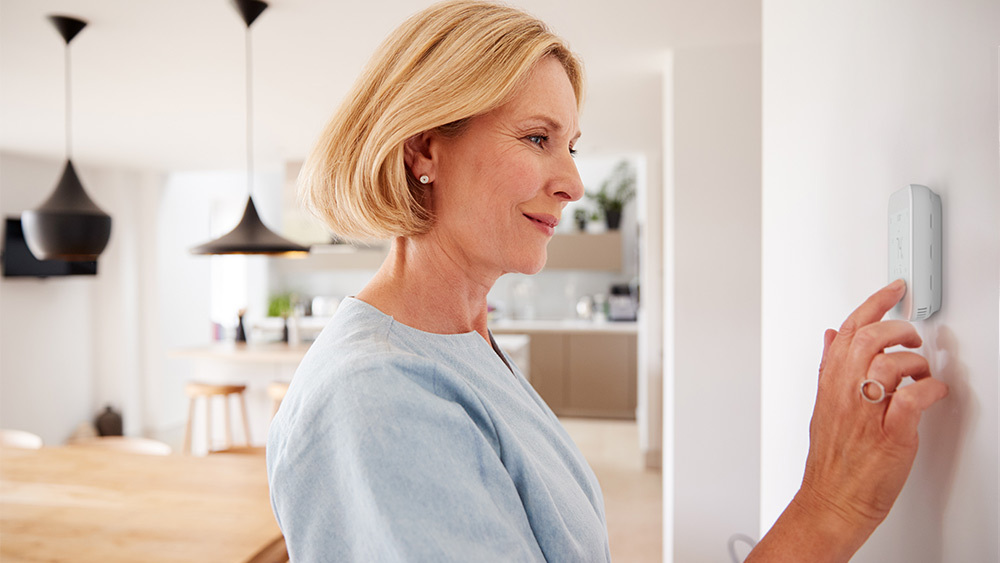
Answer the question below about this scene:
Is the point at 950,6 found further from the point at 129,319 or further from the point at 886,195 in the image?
the point at 129,319

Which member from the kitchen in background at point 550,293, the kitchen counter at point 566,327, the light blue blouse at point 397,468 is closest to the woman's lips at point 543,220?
the light blue blouse at point 397,468

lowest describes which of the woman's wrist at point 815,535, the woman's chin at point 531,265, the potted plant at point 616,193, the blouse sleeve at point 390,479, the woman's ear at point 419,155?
the woman's wrist at point 815,535

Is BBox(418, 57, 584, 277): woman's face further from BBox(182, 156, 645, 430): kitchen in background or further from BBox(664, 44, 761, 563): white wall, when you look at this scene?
BBox(182, 156, 645, 430): kitchen in background

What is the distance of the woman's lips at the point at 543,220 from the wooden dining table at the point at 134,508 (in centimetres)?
144

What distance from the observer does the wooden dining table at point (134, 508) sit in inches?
71.8

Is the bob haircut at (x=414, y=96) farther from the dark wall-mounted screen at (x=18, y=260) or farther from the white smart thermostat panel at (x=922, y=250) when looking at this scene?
the dark wall-mounted screen at (x=18, y=260)

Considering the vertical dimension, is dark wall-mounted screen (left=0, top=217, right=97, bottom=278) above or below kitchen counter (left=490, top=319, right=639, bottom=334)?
above

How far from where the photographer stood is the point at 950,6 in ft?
1.95

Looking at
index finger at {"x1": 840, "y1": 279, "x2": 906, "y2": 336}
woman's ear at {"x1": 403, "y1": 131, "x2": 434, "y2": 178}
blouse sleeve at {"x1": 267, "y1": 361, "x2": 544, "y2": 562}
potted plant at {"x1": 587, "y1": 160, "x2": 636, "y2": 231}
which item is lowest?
blouse sleeve at {"x1": 267, "y1": 361, "x2": 544, "y2": 562}

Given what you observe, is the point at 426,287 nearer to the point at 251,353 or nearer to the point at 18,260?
the point at 251,353

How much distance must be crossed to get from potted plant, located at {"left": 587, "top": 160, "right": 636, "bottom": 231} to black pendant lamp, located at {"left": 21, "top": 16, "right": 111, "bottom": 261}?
511 centimetres

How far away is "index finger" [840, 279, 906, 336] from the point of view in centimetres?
64

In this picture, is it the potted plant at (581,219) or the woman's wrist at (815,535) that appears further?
the potted plant at (581,219)

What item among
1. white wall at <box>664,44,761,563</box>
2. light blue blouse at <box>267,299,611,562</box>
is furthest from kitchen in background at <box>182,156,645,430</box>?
light blue blouse at <box>267,299,611,562</box>
